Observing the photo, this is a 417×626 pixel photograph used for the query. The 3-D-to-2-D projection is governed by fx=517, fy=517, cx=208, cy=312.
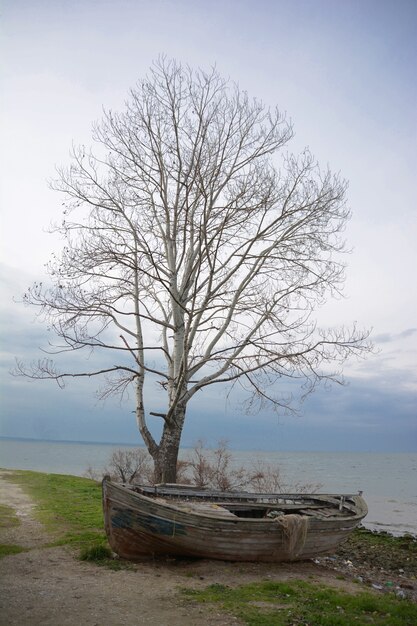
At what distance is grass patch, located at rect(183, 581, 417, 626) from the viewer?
6754mm

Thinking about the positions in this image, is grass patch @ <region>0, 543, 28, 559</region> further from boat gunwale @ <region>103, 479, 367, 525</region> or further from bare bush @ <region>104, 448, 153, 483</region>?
bare bush @ <region>104, 448, 153, 483</region>

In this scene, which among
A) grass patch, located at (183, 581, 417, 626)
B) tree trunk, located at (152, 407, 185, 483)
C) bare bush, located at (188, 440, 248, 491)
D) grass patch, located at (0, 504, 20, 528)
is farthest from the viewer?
bare bush, located at (188, 440, 248, 491)

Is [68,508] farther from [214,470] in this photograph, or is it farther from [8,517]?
[214,470]

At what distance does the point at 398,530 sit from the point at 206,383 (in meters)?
11.3

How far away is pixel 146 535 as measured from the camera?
9.06 meters

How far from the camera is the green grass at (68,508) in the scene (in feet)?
35.4

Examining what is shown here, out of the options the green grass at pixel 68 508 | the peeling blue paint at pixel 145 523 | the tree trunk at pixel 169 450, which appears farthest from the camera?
the tree trunk at pixel 169 450

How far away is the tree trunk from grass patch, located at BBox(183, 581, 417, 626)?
6289mm

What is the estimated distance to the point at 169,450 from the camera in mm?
14516

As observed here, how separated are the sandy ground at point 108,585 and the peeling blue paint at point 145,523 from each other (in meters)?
0.62

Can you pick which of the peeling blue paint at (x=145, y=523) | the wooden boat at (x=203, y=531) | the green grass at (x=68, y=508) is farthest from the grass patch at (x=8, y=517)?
the peeling blue paint at (x=145, y=523)

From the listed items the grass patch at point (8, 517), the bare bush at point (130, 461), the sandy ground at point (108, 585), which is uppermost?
the bare bush at point (130, 461)

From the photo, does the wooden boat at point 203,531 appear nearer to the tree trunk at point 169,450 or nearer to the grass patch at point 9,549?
the grass patch at point 9,549

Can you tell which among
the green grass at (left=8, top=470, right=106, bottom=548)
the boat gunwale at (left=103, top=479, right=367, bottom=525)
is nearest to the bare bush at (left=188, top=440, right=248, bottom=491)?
the green grass at (left=8, top=470, right=106, bottom=548)
